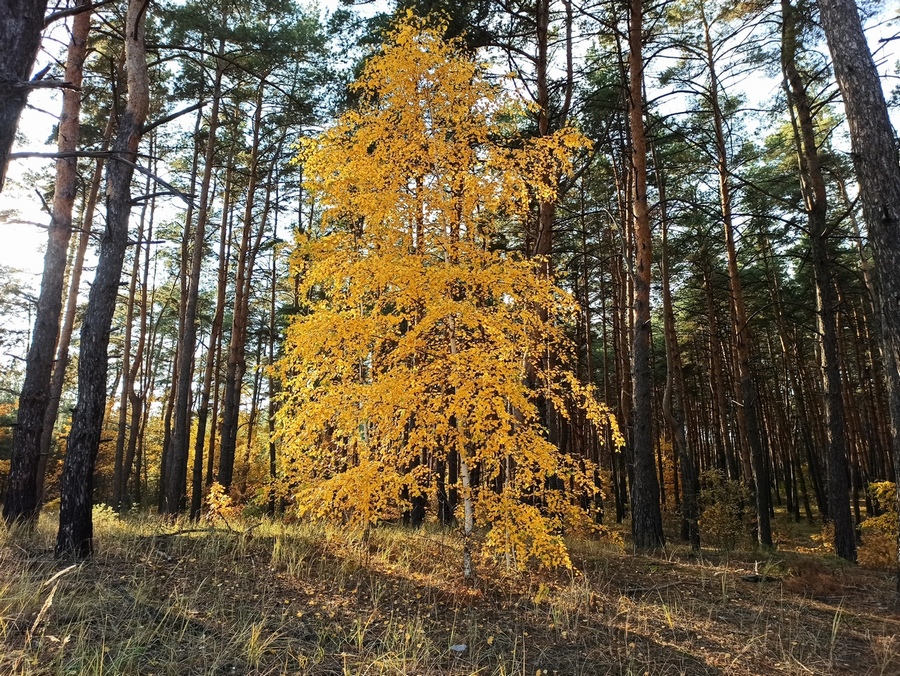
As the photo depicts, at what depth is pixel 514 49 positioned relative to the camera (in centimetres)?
901

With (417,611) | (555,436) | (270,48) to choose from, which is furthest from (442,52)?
(555,436)

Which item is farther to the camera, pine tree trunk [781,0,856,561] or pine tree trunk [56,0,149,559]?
pine tree trunk [781,0,856,561]

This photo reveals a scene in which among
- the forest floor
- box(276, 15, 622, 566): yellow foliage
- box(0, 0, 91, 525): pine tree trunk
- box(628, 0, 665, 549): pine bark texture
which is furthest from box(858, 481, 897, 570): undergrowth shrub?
box(0, 0, 91, 525): pine tree trunk

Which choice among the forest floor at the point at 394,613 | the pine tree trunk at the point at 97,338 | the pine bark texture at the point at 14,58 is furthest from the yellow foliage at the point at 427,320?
the pine bark texture at the point at 14,58

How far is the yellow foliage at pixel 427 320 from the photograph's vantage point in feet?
17.2

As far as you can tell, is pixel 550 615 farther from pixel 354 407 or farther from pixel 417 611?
pixel 354 407

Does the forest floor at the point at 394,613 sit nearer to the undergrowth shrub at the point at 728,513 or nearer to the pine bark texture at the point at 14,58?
the pine bark texture at the point at 14,58

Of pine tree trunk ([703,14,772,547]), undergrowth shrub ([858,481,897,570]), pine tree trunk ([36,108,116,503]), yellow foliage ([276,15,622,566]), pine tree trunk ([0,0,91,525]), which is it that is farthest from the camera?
undergrowth shrub ([858,481,897,570])

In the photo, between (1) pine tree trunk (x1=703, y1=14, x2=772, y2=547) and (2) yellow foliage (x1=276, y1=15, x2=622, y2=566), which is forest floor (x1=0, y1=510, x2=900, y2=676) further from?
(1) pine tree trunk (x1=703, y1=14, x2=772, y2=547)

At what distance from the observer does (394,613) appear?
4641 millimetres

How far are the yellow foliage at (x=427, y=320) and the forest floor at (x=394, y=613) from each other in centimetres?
74

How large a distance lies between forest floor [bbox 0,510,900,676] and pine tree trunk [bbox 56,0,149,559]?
1.57 ft

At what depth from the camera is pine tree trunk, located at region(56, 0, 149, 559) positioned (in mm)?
5426

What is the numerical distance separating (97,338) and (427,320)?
379 centimetres
